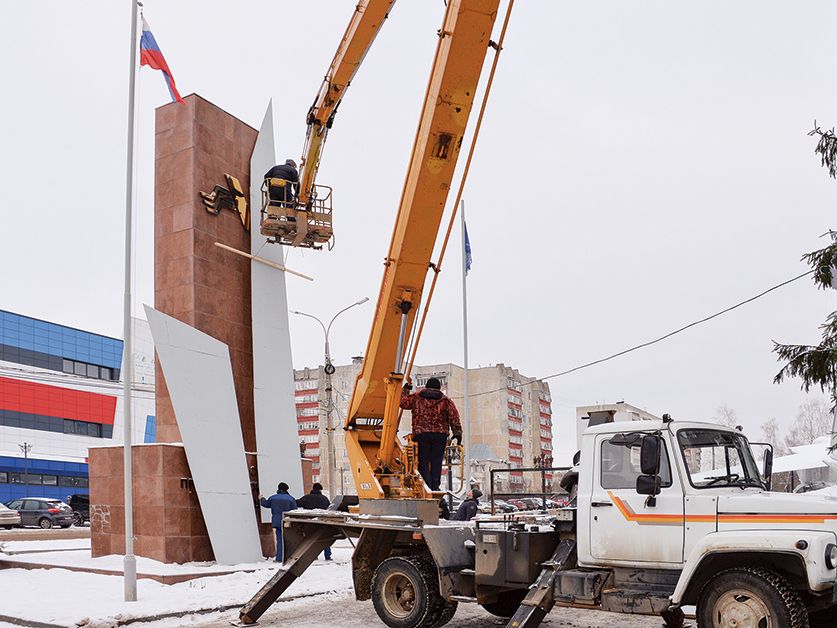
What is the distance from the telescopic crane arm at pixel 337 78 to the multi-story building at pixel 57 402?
140 ft

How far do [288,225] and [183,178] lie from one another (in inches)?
99.8

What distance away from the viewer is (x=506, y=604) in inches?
442

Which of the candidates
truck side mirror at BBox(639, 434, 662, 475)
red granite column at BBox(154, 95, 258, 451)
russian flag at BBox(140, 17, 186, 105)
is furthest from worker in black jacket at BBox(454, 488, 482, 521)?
russian flag at BBox(140, 17, 186, 105)

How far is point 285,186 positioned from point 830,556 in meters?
14.4

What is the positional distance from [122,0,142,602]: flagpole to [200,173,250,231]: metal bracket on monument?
5.22 m

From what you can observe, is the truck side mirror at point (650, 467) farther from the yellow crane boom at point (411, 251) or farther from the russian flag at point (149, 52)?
the russian flag at point (149, 52)

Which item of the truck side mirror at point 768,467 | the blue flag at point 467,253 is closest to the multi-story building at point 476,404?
the blue flag at point 467,253

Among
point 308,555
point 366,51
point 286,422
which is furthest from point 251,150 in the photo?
point 308,555

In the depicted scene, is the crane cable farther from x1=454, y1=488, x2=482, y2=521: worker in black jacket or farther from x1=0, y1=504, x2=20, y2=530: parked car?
x1=0, y1=504, x2=20, y2=530: parked car

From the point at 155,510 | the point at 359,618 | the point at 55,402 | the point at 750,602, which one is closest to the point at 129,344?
the point at 155,510

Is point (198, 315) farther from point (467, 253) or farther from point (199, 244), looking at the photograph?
point (467, 253)

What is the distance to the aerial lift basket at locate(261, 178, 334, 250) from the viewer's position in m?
19.2

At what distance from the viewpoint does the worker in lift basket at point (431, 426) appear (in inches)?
472

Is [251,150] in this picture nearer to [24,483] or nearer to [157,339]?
[157,339]
